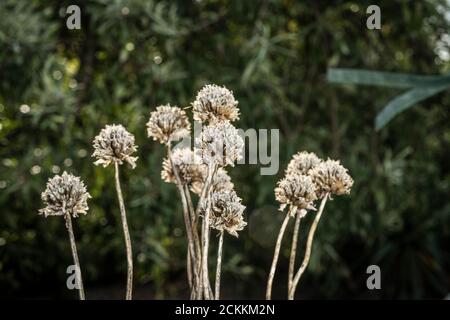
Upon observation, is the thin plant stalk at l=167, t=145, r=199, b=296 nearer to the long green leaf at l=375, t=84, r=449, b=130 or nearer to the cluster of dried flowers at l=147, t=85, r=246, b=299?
the cluster of dried flowers at l=147, t=85, r=246, b=299

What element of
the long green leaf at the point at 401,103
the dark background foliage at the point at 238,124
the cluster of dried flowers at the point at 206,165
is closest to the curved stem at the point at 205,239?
the cluster of dried flowers at the point at 206,165

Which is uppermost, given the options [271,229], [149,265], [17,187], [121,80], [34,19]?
[34,19]

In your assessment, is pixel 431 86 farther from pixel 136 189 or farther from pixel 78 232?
pixel 78 232

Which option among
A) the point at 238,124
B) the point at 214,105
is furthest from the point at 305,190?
the point at 238,124

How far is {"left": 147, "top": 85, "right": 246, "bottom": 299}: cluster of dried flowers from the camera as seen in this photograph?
44 centimetres

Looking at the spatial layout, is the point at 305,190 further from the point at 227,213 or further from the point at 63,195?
the point at 63,195

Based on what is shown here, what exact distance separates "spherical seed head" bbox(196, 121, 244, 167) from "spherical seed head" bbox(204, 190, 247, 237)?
3cm

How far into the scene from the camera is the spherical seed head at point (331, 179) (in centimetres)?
47

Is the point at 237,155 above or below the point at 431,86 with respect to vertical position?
below

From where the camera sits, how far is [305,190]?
45 cm

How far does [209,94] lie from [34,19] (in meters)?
2.00

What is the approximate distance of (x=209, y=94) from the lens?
0.47 m

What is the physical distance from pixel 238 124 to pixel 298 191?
204 centimetres

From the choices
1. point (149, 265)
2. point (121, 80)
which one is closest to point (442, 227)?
point (149, 265)
